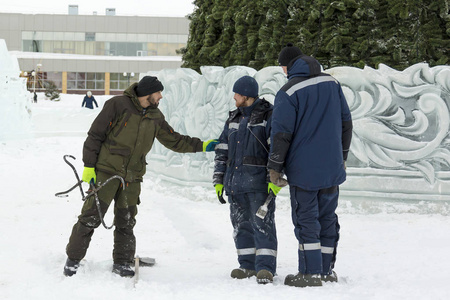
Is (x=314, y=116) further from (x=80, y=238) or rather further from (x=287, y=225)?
(x=287, y=225)

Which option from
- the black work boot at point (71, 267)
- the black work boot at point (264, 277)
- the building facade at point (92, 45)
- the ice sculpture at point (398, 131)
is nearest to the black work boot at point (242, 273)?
the black work boot at point (264, 277)

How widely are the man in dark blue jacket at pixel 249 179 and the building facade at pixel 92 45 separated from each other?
2214 inches

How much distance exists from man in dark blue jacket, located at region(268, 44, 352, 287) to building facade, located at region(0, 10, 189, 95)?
186 ft

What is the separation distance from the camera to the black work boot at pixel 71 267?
4858 mm

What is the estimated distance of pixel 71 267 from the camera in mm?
4875

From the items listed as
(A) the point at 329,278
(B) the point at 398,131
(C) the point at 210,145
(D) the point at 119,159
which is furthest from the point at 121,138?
(B) the point at 398,131

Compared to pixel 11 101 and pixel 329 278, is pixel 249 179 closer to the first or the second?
pixel 329 278

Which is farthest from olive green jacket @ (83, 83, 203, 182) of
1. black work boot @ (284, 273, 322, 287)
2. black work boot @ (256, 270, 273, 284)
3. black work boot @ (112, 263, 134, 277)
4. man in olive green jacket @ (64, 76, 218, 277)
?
black work boot @ (284, 273, 322, 287)

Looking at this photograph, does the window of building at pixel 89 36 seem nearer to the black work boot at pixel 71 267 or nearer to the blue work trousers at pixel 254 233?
the black work boot at pixel 71 267

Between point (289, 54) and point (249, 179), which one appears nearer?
point (289, 54)

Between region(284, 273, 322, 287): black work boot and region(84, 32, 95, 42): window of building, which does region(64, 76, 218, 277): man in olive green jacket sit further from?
region(84, 32, 95, 42): window of building

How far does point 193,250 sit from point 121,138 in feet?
5.95

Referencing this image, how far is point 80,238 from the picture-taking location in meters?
4.87

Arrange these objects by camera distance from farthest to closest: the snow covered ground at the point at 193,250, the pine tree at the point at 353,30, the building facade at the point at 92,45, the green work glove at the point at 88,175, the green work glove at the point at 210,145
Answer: the building facade at the point at 92,45 → the pine tree at the point at 353,30 → the green work glove at the point at 210,145 → the green work glove at the point at 88,175 → the snow covered ground at the point at 193,250
